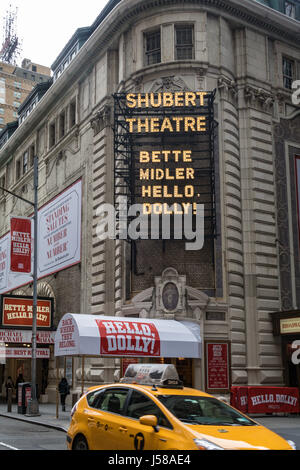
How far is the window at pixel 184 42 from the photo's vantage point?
94.1 feet

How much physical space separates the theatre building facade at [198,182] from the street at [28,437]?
6.00 m

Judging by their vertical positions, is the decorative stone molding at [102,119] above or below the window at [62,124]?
below

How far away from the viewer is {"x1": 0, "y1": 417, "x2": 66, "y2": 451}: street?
47.8ft

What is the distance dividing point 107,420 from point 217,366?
613 inches

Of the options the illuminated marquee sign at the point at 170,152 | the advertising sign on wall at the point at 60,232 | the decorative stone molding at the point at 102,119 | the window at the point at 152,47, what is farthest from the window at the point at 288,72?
the advertising sign on wall at the point at 60,232

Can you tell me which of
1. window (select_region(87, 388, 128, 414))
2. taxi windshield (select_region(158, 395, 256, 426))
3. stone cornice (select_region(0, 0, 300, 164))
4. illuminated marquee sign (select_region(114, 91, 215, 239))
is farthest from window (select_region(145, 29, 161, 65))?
taxi windshield (select_region(158, 395, 256, 426))

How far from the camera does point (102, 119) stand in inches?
1241

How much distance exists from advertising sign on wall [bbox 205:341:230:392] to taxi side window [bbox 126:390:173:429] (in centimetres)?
1527

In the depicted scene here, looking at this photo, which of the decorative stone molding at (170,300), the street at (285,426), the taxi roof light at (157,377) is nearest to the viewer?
the taxi roof light at (157,377)

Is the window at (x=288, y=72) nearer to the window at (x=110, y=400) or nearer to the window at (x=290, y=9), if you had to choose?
the window at (x=290, y=9)

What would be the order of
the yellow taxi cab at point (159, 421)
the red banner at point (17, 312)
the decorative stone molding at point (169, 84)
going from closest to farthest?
the yellow taxi cab at point (159, 421), the decorative stone molding at point (169, 84), the red banner at point (17, 312)

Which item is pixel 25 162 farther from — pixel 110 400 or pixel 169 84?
pixel 110 400

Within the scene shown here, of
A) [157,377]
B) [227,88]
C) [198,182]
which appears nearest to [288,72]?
[227,88]
